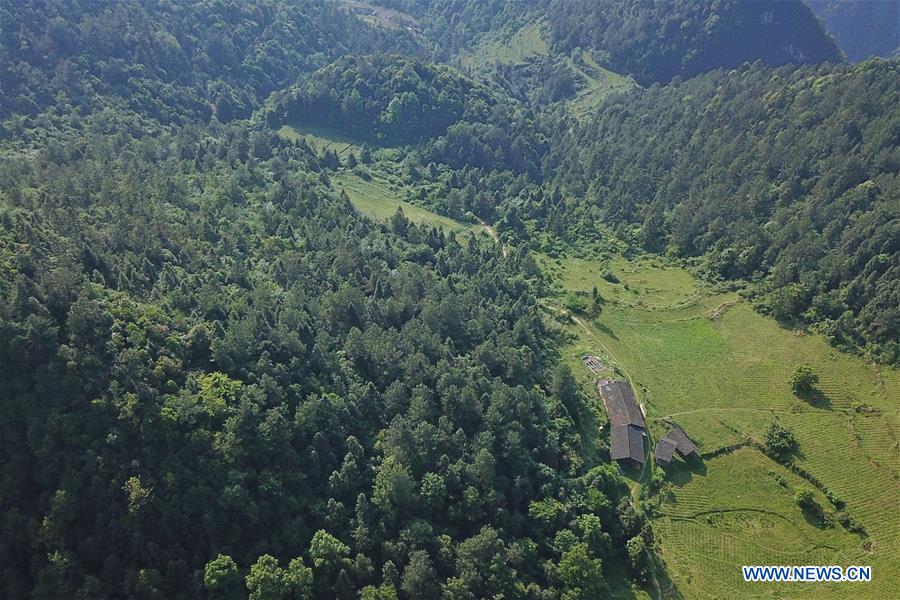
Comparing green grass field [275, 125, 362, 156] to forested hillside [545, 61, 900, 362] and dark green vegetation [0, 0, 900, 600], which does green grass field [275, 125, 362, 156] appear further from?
forested hillside [545, 61, 900, 362]

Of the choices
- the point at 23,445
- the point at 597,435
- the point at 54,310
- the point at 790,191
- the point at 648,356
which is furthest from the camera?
the point at 790,191

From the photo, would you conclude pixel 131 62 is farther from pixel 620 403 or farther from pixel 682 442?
pixel 682 442

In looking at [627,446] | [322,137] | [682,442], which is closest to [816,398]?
[682,442]

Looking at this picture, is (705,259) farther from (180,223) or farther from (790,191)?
(180,223)

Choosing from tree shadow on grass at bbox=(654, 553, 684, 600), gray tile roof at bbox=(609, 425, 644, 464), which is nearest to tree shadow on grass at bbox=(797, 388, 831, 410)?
gray tile roof at bbox=(609, 425, 644, 464)

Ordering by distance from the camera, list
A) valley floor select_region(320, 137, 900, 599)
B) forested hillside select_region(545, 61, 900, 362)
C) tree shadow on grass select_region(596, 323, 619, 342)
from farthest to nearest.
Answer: tree shadow on grass select_region(596, 323, 619, 342), forested hillside select_region(545, 61, 900, 362), valley floor select_region(320, 137, 900, 599)

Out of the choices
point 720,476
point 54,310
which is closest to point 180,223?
point 54,310
